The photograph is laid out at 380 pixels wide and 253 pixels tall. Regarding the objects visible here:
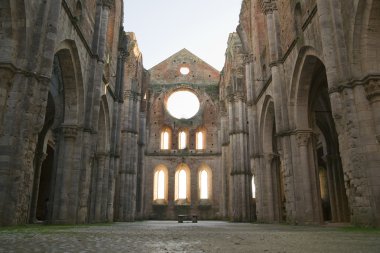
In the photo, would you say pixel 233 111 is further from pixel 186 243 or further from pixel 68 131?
pixel 186 243

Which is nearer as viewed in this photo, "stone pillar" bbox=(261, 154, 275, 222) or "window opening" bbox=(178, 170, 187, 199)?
"stone pillar" bbox=(261, 154, 275, 222)

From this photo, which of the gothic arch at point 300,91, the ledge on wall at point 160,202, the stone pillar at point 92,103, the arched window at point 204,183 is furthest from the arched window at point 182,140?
the gothic arch at point 300,91

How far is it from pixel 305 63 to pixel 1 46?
37.0ft

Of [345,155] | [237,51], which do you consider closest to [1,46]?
[345,155]

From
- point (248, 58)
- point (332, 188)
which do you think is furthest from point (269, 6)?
point (332, 188)

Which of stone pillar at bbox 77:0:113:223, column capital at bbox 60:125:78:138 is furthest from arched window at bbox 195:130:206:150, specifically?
column capital at bbox 60:125:78:138

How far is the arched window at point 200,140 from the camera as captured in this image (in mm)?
38244

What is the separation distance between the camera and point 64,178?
549 inches

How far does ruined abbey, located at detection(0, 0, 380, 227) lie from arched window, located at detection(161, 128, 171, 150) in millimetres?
4951

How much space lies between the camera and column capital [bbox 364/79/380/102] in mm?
9852

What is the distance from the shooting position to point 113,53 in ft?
73.6

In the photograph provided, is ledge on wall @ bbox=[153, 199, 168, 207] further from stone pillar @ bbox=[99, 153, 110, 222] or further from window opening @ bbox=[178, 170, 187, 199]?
stone pillar @ bbox=[99, 153, 110, 222]

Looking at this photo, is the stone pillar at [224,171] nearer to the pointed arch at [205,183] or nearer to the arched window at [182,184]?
the pointed arch at [205,183]

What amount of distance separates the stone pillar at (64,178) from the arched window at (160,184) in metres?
22.6
